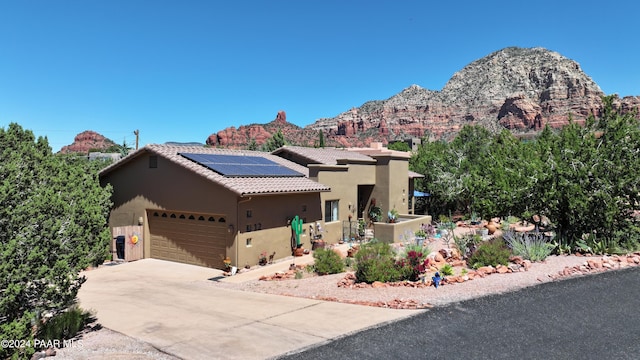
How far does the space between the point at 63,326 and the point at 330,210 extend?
51.5ft

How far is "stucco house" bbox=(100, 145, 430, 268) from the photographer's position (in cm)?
1733

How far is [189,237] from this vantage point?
61.1 ft

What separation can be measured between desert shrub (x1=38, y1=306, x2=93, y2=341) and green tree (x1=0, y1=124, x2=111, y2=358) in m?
0.25

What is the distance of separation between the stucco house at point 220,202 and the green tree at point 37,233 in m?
7.69

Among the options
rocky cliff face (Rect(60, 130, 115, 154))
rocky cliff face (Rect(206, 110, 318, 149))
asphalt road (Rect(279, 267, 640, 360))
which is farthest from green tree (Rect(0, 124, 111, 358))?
rocky cliff face (Rect(60, 130, 115, 154))

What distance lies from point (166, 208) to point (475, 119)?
482 feet

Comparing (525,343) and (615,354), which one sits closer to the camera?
(615,354)

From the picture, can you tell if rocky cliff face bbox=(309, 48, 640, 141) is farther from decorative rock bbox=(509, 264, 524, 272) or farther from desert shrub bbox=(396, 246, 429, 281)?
desert shrub bbox=(396, 246, 429, 281)

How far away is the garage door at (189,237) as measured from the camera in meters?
17.6

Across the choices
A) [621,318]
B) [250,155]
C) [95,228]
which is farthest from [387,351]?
[250,155]

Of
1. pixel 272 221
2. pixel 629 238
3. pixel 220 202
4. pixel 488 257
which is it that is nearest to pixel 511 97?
pixel 629 238

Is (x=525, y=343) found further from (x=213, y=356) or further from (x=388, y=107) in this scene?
(x=388, y=107)

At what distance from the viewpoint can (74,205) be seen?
28.6ft

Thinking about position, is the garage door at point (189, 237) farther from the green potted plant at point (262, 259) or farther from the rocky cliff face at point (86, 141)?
the rocky cliff face at point (86, 141)
